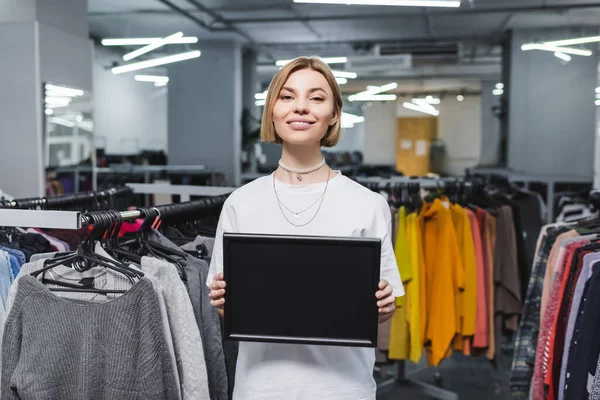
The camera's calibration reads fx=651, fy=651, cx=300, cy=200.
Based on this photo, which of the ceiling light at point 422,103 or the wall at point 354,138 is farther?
the wall at point 354,138

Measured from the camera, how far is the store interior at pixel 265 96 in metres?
4.73

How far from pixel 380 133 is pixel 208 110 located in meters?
11.2

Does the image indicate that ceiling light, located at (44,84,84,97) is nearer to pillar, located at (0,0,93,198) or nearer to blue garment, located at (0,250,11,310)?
pillar, located at (0,0,93,198)

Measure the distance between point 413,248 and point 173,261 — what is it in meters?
1.83

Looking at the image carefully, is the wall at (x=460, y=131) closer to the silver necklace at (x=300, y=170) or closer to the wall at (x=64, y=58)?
the wall at (x=64, y=58)

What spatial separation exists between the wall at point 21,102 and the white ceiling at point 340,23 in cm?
426

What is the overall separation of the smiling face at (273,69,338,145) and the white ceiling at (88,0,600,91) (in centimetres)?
734

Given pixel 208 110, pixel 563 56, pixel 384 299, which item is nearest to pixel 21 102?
pixel 384 299

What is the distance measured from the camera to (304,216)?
1711 mm

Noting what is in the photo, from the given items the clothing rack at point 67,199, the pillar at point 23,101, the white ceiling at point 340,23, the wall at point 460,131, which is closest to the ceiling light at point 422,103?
the wall at point 460,131

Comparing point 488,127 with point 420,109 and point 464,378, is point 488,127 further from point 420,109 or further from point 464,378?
point 464,378

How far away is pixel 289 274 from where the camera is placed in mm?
1551

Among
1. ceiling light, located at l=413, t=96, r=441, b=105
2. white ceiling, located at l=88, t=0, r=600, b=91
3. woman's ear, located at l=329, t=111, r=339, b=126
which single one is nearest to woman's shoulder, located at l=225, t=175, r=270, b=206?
woman's ear, located at l=329, t=111, r=339, b=126

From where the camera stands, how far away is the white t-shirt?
1640mm
